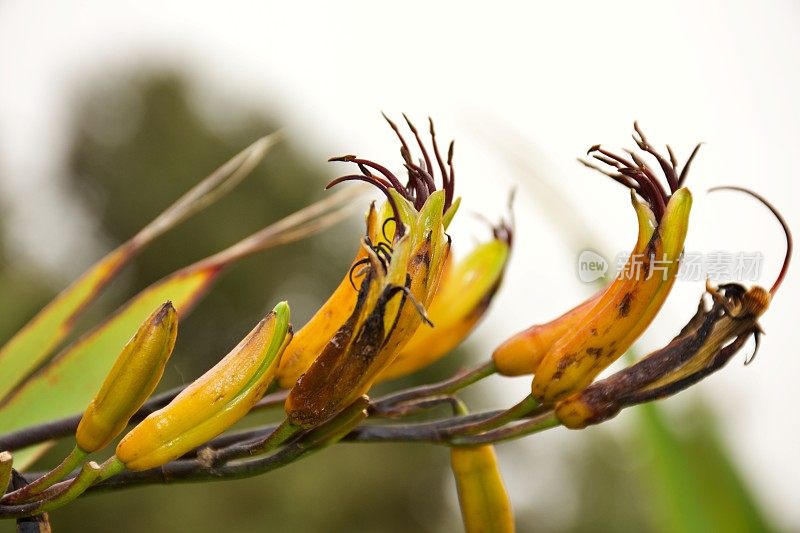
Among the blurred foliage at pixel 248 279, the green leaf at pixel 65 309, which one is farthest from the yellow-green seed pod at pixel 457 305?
the blurred foliage at pixel 248 279

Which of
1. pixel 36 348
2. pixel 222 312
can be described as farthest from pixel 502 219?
pixel 222 312

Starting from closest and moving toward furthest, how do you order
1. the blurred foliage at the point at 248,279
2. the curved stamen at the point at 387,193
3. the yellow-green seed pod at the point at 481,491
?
the curved stamen at the point at 387,193, the yellow-green seed pod at the point at 481,491, the blurred foliage at the point at 248,279

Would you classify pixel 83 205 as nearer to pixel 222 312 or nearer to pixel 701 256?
pixel 222 312

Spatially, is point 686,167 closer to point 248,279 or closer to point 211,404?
point 211,404

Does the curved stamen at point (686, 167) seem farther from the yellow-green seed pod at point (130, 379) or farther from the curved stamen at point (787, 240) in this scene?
the yellow-green seed pod at point (130, 379)

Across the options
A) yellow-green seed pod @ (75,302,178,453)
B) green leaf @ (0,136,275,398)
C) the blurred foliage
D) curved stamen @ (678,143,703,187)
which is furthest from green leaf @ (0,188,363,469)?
the blurred foliage

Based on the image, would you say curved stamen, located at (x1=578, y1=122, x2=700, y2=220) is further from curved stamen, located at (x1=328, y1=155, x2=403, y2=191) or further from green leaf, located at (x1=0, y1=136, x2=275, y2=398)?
green leaf, located at (x1=0, y1=136, x2=275, y2=398)
